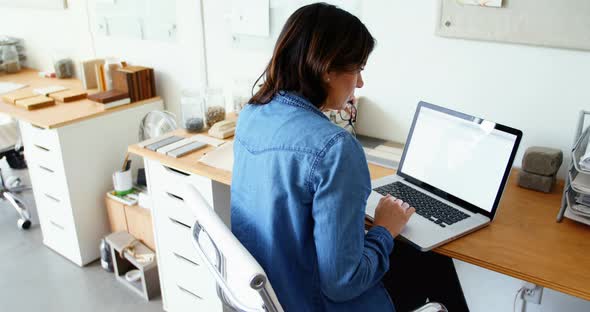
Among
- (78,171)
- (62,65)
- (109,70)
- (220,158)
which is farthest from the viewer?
(62,65)

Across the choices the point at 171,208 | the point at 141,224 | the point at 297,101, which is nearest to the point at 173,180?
the point at 171,208

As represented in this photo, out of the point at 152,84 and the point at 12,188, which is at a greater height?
the point at 152,84

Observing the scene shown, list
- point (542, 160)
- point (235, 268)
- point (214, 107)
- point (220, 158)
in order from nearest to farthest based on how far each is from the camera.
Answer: point (235, 268), point (542, 160), point (220, 158), point (214, 107)

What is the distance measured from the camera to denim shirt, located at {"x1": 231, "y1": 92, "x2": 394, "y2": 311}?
973mm

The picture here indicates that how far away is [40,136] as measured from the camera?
7.72ft

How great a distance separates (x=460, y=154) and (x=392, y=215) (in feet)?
1.20

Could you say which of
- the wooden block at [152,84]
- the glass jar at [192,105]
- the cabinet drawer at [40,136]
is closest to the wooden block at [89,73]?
the wooden block at [152,84]

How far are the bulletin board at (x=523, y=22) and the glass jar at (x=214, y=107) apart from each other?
0.98 m

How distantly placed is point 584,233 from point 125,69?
2.23 meters

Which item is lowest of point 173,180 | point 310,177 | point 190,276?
point 190,276

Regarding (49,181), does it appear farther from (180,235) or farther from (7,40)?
(7,40)

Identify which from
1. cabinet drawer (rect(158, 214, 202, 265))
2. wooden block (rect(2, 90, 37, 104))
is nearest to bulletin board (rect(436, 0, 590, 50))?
cabinet drawer (rect(158, 214, 202, 265))

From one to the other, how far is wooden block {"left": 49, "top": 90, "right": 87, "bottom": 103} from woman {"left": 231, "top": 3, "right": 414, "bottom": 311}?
1.77 metres

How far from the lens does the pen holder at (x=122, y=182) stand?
243cm
